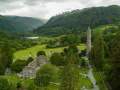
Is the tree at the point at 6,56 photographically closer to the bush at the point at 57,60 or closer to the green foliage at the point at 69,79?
the bush at the point at 57,60

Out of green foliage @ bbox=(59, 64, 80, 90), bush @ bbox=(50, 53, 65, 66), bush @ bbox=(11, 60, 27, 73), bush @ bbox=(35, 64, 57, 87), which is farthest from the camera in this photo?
bush @ bbox=(50, 53, 65, 66)

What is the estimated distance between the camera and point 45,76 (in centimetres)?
7412

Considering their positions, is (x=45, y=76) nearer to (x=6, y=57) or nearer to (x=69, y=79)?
(x=69, y=79)

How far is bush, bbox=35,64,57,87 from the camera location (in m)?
72.8

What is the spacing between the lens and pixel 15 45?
158m

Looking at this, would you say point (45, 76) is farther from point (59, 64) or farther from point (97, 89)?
point (59, 64)

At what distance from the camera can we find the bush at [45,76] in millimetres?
72750

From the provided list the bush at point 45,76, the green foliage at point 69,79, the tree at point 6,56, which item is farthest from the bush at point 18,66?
the green foliage at point 69,79

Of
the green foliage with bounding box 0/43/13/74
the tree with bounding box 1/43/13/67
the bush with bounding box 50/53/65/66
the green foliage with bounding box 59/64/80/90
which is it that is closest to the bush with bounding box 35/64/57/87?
Answer: the green foliage with bounding box 59/64/80/90

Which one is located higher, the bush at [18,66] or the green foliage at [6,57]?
the green foliage at [6,57]

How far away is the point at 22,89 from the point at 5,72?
3509 cm

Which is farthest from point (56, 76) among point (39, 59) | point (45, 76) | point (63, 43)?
point (63, 43)

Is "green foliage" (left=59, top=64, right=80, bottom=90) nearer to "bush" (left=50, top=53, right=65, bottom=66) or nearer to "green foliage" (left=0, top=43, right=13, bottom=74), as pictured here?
"bush" (left=50, top=53, right=65, bottom=66)

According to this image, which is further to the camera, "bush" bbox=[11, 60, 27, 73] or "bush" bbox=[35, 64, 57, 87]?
"bush" bbox=[11, 60, 27, 73]
